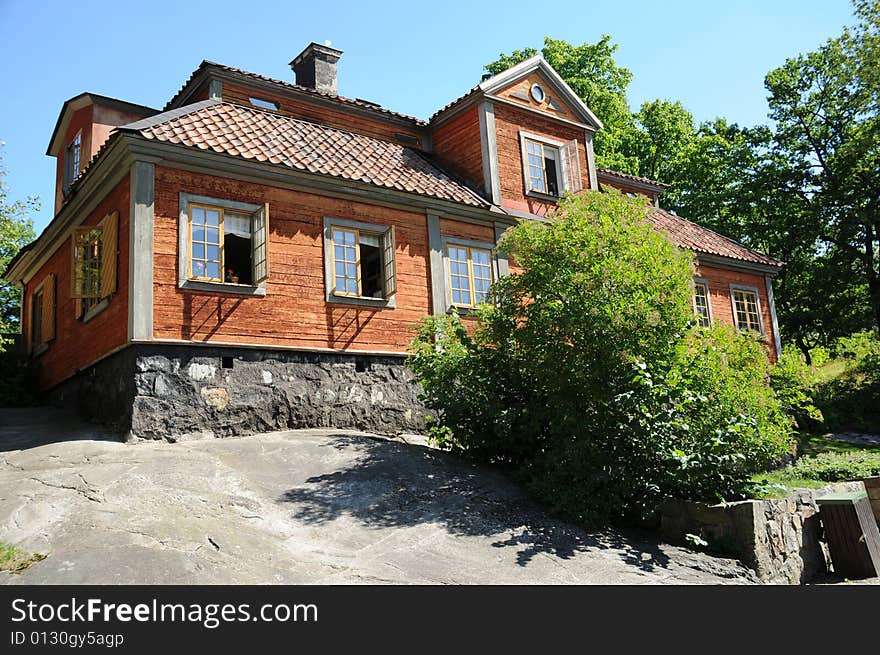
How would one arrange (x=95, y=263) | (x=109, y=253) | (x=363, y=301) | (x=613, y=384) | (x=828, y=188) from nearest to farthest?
(x=613, y=384) < (x=109, y=253) < (x=95, y=263) < (x=363, y=301) < (x=828, y=188)

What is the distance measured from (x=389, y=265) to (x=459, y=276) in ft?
6.83

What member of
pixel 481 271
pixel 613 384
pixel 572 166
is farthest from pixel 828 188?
pixel 613 384

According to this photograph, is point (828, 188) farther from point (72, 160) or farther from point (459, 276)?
point (72, 160)

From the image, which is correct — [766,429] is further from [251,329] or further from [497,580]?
[251,329]

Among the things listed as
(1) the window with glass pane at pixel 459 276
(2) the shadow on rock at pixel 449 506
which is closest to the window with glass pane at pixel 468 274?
(1) the window with glass pane at pixel 459 276

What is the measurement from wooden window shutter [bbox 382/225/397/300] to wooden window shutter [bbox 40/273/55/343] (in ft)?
27.4

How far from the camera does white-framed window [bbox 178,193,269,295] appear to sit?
12.5 m

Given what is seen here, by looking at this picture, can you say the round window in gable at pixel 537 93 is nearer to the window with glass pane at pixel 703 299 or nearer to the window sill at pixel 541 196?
the window sill at pixel 541 196

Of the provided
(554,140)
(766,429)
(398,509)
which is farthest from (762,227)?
(398,509)

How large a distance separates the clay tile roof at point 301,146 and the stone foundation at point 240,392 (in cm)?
369

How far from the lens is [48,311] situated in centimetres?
1761

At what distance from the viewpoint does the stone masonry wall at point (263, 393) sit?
11.7 metres

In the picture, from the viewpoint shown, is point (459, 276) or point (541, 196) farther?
point (541, 196)

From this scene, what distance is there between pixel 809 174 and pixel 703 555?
25564mm
